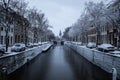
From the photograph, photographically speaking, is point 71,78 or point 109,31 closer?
point 71,78

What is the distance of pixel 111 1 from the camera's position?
17.6 metres

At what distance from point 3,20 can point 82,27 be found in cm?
2703

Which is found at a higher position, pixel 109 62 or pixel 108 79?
pixel 109 62

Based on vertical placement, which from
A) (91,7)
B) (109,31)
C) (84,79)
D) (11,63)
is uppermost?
(91,7)

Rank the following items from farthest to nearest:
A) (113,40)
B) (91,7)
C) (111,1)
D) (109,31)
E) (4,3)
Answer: (109,31)
(113,40)
(91,7)
(4,3)
(111,1)

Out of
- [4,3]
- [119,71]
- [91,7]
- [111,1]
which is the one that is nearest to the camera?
[119,71]

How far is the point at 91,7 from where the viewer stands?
34.5 meters

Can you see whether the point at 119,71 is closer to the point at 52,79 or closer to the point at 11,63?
the point at 52,79

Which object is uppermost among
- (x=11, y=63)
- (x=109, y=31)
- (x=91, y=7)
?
(x=91, y=7)

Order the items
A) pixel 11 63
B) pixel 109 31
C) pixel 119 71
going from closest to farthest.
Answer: pixel 119 71, pixel 11 63, pixel 109 31

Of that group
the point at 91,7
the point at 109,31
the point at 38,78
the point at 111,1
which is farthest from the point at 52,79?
the point at 109,31

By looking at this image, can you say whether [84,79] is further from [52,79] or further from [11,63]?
[11,63]

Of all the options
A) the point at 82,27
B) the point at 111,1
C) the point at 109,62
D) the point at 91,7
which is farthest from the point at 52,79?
the point at 82,27

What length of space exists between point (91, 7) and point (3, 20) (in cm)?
1946
